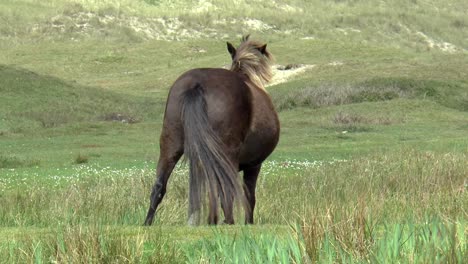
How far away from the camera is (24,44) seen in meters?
78.1

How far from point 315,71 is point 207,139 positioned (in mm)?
44240

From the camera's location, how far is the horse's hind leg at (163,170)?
A: 11055 mm

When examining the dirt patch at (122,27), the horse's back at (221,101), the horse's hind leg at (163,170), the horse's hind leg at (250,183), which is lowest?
the dirt patch at (122,27)

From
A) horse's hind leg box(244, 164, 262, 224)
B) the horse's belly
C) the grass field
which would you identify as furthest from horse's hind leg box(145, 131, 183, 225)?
horse's hind leg box(244, 164, 262, 224)

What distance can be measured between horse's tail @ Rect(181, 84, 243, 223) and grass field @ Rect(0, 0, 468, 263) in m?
0.59

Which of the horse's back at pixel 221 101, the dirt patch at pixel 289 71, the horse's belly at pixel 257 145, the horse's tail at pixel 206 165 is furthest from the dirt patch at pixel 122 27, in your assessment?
the horse's tail at pixel 206 165

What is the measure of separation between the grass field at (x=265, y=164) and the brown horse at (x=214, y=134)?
0.61m

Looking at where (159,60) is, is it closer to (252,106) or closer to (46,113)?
(46,113)

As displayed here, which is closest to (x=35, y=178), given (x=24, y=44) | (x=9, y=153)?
(x=9, y=153)

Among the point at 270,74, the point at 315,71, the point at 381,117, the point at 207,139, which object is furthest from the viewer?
the point at 315,71

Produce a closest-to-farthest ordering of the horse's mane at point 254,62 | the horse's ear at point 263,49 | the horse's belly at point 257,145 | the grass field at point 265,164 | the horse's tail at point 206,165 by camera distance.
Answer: the grass field at point 265,164
the horse's tail at point 206,165
the horse's belly at point 257,145
the horse's mane at point 254,62
the horse's ear at point 263,49

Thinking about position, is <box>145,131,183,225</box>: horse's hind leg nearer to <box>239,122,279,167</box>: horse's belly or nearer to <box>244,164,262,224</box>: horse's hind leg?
<box>239,122,279,167</box>: horse's belly

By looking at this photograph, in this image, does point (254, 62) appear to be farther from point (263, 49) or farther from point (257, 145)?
point (257, 145)

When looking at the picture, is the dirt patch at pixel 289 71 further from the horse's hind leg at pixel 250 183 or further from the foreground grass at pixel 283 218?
the horse's hind leg at pixel 250 183
